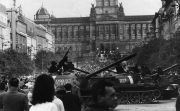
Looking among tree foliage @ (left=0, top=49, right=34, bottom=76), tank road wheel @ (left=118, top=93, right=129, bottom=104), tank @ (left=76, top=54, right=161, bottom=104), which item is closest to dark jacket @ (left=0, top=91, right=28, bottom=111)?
tank @ (left=76, top=54, right=161, bottom=104)

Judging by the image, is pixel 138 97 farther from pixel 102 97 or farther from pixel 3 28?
pixel 3 28

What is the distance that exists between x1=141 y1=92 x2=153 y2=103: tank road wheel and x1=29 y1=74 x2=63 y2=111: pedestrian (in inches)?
871

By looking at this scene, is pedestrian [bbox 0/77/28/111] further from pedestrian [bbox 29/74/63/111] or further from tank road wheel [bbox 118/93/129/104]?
tank road wheel [bbox 118/93/129/104]

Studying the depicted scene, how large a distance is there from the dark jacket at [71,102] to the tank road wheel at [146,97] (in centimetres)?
1926

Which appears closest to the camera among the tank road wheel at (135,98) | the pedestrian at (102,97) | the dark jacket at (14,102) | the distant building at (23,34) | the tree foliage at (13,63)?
the pedestrian at (102,97)

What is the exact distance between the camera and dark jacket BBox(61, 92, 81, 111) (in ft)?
33.2

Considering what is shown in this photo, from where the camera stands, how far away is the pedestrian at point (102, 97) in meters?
6.00

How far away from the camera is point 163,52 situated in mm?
66625

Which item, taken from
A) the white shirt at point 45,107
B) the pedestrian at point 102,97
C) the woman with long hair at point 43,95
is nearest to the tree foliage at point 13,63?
the woman with long hair at point 43,95

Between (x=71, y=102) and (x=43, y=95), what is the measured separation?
9.79 feet

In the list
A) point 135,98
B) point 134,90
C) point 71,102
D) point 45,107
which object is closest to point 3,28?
point 135,98

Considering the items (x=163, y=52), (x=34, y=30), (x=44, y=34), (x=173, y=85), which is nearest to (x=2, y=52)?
(x=163, y=52)

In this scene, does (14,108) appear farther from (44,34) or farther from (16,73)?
(44,34)

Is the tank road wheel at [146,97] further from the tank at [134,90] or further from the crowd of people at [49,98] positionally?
the crowd of people at [49,98]
